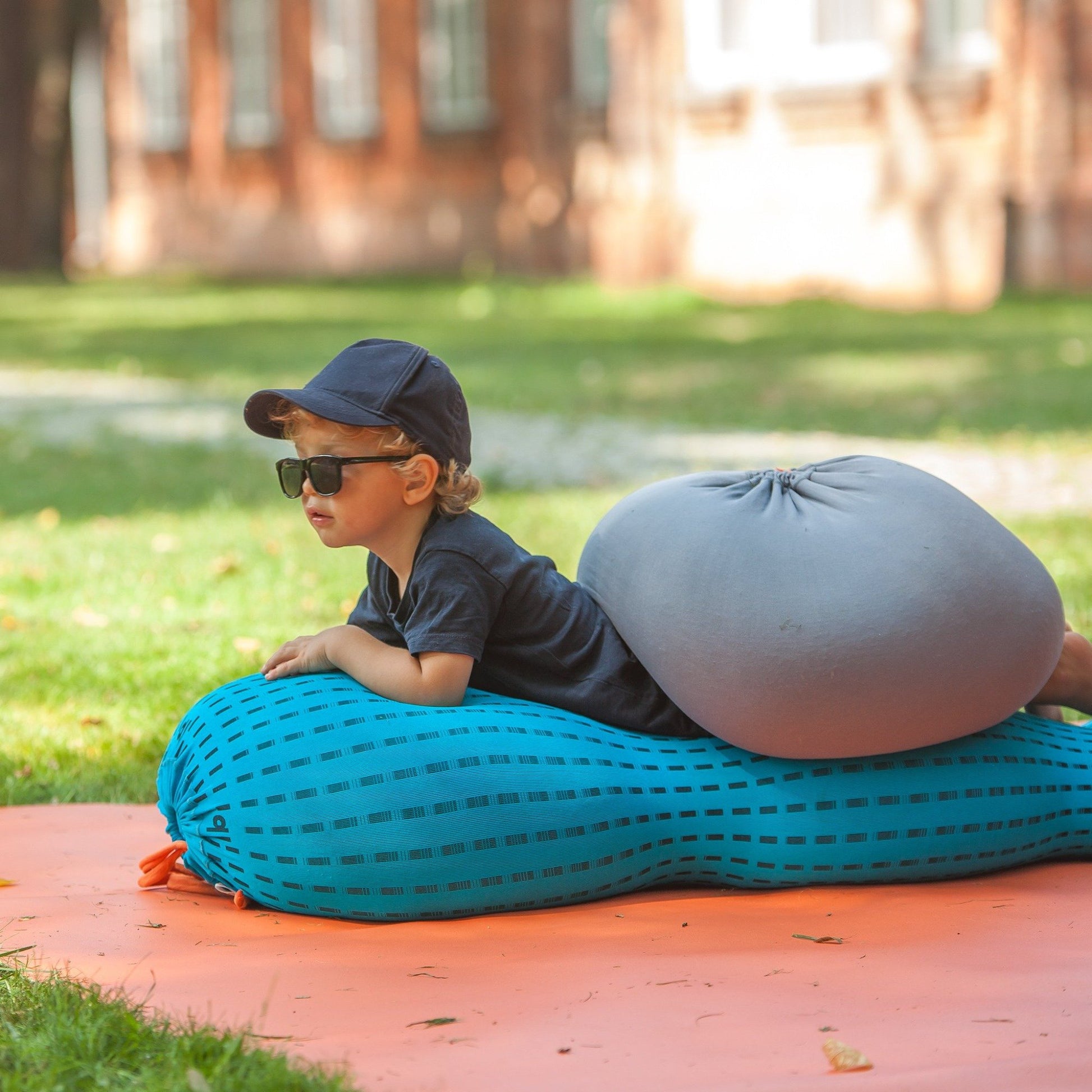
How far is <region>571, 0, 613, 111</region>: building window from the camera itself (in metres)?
22.9

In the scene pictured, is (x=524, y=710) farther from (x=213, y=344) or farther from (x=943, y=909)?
(x=213, y=344)

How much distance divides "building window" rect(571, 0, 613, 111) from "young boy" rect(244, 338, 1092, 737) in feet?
64.2

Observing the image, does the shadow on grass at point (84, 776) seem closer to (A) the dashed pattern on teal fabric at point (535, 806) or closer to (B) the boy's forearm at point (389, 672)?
(A) the dashed pattern on teal fabric at point (535, 806)

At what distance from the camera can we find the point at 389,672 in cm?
384

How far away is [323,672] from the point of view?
13.1ft

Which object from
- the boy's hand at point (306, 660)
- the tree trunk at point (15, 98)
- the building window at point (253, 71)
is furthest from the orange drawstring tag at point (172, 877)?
the building window at point (253, 71)

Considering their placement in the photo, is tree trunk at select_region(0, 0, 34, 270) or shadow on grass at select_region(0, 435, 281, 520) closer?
shadow on grass at select_region(0, 435, 281, 520)

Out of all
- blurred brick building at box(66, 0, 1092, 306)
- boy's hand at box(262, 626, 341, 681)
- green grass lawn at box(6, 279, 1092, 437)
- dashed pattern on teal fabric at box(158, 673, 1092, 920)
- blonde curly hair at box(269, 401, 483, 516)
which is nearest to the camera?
dashed pattern on teal fabric at box(158, 673, 1092, 920)

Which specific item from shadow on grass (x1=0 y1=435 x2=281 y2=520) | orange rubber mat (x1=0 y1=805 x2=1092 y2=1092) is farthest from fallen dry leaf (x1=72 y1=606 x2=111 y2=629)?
orange rubber mat (x1=0 y1=805 x2=1092 y2=1092)

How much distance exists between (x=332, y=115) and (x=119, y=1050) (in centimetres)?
2660

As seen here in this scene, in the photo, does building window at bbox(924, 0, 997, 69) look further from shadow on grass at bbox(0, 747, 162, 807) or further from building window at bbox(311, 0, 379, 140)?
shadow on grass at bbox(0, 747, 162, 807)

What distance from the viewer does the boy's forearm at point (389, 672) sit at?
3.81 m

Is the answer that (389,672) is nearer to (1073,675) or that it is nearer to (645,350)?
(1073,675)

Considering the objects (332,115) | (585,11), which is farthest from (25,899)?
(332,115)
